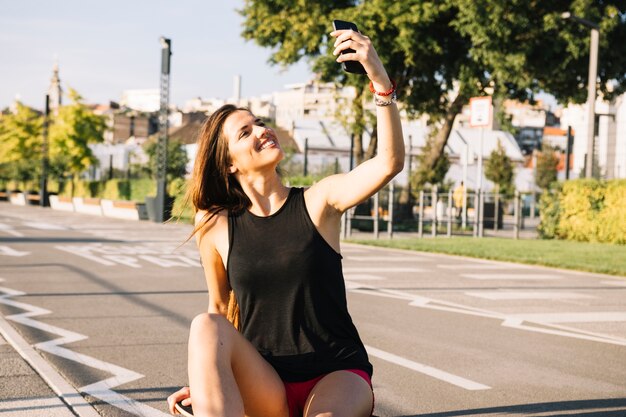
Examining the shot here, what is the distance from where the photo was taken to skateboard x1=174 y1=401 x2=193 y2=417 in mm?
3041

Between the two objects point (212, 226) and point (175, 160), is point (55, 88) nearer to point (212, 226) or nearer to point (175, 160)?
point (175, 160)

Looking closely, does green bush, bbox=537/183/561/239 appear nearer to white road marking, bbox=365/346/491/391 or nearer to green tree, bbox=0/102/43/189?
white road marking, bbox=365/346/491/391

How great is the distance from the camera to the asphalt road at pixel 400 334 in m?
5.07

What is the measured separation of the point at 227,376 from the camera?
2.91 metres

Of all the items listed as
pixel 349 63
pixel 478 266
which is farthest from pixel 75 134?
pixel 349 63

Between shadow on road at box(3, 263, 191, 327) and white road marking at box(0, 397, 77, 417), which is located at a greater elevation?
white road marking at box(0, 397, 77, 417)

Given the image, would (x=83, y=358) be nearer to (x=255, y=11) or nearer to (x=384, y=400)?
(x=384, y=400)

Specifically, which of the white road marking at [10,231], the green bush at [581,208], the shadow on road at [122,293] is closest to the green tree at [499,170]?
the green bush at [581,208]

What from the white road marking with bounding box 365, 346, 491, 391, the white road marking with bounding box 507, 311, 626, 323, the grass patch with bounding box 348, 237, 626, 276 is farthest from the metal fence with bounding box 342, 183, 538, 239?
the white road marking with bounding box 365, 346, 491, 391

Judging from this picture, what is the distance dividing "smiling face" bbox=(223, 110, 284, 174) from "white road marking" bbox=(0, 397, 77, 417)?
6.55 feet

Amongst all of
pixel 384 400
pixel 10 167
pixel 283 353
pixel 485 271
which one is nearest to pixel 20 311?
pixel 384 400

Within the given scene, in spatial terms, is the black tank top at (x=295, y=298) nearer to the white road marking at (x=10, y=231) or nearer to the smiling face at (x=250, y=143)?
the smiling face at (x=250, y=143)

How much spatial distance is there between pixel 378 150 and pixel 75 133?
49.9m

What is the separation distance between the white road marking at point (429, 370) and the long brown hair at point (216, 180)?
99.3 inches
